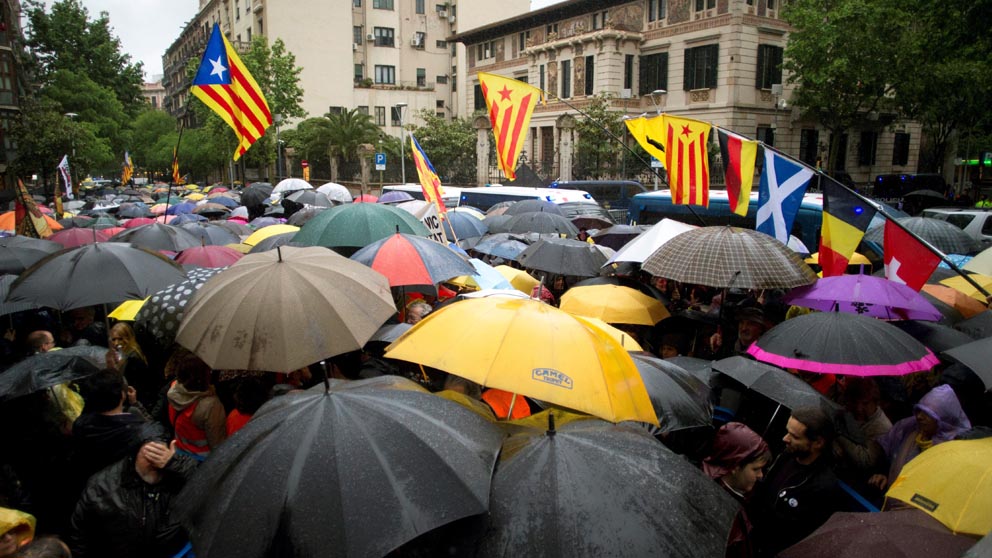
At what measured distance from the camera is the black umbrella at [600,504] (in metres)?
2.37

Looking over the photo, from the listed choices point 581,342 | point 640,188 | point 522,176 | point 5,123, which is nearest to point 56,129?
point 5,123

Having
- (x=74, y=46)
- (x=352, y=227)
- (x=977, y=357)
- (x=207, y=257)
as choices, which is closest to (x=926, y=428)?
(x=977, y=357)

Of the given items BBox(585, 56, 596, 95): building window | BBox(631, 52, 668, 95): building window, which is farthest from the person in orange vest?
BBox(585, 56, 596, 95): building window

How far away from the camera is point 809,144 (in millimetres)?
35625

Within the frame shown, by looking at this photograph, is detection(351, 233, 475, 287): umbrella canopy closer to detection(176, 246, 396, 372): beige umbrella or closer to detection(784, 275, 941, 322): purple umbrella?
detection(176, 246, 396, 372): beige umbrella

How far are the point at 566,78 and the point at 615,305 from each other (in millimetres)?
34110

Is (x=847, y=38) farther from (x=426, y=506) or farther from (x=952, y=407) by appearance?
(x=426, y=506)

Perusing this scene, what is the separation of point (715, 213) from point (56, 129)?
32449 millimetres

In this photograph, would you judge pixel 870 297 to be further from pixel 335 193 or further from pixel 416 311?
pixel 335 193

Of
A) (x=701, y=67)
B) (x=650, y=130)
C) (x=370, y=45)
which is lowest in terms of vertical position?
(x=650, y=130)

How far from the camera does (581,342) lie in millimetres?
3484

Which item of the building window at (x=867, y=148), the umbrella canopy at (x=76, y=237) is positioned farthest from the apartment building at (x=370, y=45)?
the umbrella canopy at (x=76, y=237)

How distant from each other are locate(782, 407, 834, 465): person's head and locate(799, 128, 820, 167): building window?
35.2m

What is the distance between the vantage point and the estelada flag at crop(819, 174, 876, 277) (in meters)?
6.11
